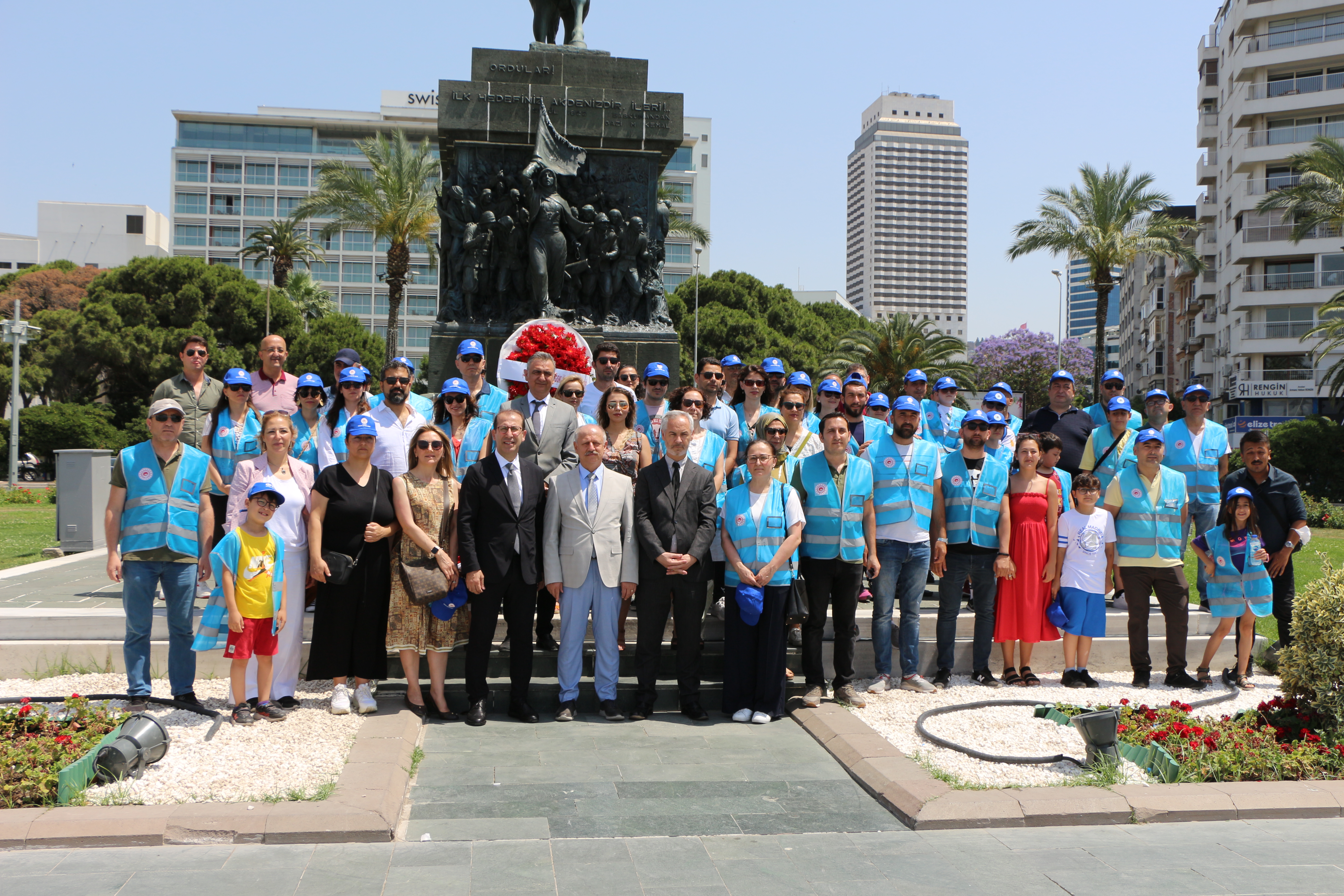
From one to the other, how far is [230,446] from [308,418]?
626 millimetres

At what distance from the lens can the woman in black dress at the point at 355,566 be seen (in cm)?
707

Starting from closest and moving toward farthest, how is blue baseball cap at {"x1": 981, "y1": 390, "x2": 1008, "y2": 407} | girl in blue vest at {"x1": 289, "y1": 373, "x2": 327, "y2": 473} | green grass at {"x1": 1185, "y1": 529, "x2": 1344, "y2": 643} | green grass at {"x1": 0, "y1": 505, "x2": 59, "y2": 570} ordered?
1. girl in blue vest at {"x1": 289, "y1": 373, "x2": 327, "y2": 473}
2. blue baseball cap at {"x1": 981, "y1": 390, "x2": 1008, "y2": 407}
3. green grass at {"x1": 1185, "y1": 529, "x2": 1344, "y2": 643}
4. green grass at {"x1": 0, "y1": 505, "x2": 59, "y2": 570}

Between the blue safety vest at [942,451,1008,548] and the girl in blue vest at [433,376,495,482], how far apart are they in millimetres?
3486

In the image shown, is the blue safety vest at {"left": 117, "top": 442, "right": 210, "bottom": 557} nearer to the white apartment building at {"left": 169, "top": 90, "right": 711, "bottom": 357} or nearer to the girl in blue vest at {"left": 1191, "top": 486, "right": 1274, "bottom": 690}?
the girl in blue vest at {"left": 1191, "top": 486, "right": 1274, "bottom": 690}

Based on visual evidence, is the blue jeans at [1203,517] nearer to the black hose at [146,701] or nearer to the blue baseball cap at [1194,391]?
the blue baseball cap at [1194,391]

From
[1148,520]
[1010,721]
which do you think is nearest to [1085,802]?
[1010,721]

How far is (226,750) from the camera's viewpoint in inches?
246

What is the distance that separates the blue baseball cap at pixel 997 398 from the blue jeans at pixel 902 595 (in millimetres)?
2384

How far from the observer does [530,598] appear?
288 inches

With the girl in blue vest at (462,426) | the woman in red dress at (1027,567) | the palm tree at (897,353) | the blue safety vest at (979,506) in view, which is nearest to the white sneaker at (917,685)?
the woman in red dress at (1027,567)

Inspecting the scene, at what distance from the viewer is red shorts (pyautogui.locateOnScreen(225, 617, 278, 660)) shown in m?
6.73

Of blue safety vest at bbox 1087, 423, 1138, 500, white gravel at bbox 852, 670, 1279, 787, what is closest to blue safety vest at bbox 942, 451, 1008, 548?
white gravel at bbox 852, 670, 1279, 787

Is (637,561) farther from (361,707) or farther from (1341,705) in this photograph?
(1341,705)

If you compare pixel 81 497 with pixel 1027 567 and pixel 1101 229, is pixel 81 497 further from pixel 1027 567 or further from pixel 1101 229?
pixel 1101 229
